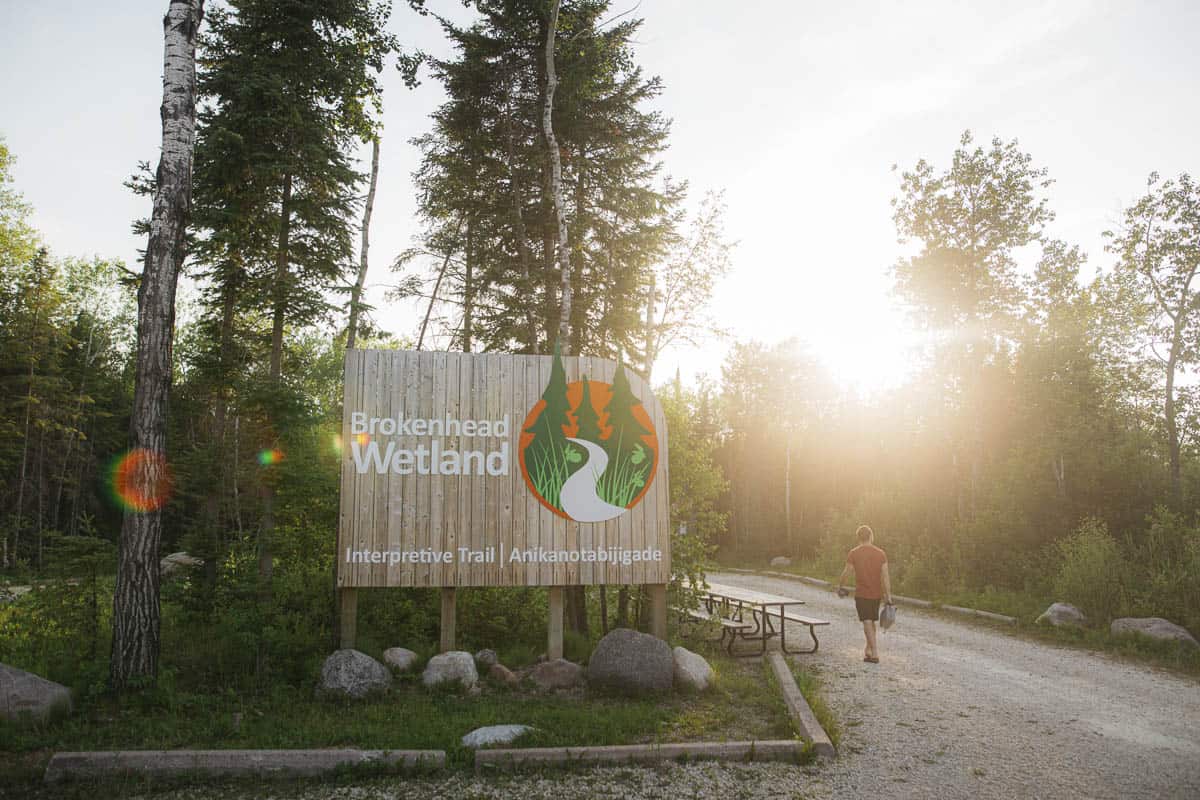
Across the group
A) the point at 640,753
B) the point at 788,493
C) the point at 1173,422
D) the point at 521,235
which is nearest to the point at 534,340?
the point at 521,235

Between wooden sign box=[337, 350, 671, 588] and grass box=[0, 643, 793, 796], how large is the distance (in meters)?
1.50

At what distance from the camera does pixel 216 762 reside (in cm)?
532

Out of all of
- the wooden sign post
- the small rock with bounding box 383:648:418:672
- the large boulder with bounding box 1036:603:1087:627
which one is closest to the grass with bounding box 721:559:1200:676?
the large boulder with bounding box 1036:603:1087:627

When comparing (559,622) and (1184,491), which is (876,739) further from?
(1184,491)

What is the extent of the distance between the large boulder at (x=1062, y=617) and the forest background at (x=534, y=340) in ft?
0.86

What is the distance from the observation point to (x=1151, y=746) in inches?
241

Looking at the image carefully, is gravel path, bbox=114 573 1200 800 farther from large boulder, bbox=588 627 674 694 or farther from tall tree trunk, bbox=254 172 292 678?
tall tree trunk, bbox=254 172 292 678

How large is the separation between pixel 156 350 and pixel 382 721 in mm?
4522

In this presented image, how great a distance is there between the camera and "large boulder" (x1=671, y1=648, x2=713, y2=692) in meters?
7.78

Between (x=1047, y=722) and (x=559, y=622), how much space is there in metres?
5.23

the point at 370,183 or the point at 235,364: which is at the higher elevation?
the point at 370,183

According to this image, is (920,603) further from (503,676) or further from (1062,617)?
(503,676)

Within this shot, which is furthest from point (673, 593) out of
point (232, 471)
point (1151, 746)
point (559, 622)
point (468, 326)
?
point (468, 326)

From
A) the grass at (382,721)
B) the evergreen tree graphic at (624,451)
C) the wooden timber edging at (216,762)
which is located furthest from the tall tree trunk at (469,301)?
the wooden timber edging at (216,762)
